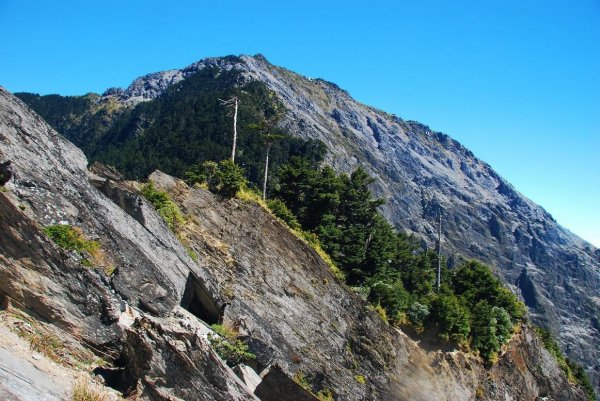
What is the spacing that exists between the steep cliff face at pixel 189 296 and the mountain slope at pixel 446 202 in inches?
3239

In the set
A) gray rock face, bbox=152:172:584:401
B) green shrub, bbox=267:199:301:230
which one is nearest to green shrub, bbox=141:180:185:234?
gray rock face, bbox=152:172:584:401

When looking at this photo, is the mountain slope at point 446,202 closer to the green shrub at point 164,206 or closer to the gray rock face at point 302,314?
the gray rock face at point 302,314

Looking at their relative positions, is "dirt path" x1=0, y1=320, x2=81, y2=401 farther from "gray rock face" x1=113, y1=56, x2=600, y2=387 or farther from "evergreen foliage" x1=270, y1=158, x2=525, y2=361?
"gray rock face" x1=113, y1=56, x2=600, y2=387

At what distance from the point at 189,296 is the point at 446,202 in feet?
477

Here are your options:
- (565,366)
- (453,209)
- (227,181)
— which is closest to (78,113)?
(453,209)

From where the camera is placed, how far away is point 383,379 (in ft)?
77.2

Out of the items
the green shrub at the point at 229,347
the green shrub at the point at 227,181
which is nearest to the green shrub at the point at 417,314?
the green shrub at the point at 227,181

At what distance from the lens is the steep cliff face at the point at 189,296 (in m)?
10.4

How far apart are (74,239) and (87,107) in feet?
598

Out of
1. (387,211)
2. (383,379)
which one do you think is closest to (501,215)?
(387,211)

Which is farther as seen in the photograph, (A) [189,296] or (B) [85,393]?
(A) [189,296]

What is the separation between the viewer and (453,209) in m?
154

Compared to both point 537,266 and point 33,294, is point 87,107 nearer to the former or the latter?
point 537,266

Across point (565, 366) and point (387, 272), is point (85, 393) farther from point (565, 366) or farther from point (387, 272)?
point (565, 366)
